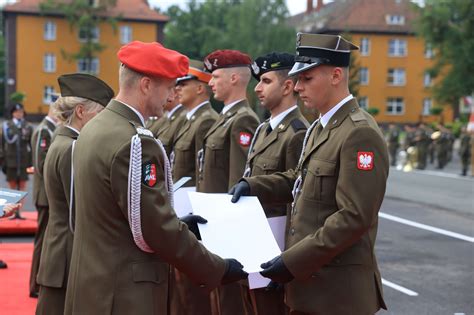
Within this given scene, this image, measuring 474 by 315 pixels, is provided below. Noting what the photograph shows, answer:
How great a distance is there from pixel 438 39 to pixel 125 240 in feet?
153

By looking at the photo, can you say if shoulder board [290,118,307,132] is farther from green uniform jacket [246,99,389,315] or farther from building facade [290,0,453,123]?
building facade [290,0,453,123]

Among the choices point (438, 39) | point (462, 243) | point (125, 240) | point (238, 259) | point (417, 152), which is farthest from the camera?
point (438, 39)

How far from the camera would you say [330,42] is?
3.88 m

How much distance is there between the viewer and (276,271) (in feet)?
12.2

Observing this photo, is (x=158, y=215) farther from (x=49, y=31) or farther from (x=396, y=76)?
(x=396, y=76)

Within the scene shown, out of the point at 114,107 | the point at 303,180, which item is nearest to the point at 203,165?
the point at 303,180

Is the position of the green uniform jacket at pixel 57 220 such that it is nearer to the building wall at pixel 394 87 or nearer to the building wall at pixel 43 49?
the building wall at pixel 43 49

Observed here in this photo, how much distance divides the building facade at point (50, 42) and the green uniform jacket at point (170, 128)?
174 ft

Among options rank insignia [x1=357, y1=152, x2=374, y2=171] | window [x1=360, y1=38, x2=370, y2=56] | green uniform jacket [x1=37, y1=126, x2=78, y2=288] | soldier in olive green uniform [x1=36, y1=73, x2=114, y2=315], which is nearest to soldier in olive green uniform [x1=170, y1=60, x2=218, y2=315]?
soldier in olive green uniform [x1=36, y1=73, x2=114, y2=315]

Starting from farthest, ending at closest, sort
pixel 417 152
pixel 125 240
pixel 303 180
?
pixel 417 152 → pixel 303 180 → pixel 125 240

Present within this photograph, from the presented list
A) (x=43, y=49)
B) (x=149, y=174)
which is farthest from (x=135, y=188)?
(x=43, y=49)

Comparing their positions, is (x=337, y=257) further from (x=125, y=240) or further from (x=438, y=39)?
(x=438, y=39)

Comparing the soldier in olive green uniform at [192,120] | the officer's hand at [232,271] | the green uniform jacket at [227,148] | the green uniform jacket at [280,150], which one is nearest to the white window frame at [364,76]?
the soldier in olive green uniform at [192,120]

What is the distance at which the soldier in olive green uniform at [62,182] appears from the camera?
4.33 m
